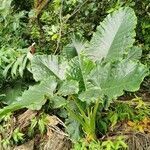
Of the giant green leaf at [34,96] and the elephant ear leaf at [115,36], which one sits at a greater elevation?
the giant green leaf at [34,96]

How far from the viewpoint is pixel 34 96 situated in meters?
2.74

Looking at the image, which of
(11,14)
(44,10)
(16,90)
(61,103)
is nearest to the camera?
(61,103)

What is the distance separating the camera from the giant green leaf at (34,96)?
2.64 meters

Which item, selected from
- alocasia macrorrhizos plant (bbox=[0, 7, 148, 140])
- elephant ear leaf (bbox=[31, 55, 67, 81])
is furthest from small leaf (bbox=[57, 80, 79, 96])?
elephant ear leaf (bbox=[31, 55, 67, 81])

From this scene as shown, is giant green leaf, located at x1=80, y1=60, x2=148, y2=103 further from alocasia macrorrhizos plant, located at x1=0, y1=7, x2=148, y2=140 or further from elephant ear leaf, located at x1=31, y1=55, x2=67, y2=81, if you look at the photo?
elephant ear leaf, located at x1=31, y1=55, x2=67, y2=81

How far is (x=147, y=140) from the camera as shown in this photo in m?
3.04

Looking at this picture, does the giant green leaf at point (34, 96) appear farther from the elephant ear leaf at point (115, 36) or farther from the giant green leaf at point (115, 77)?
the elephant ear leaf at point (115, 36)

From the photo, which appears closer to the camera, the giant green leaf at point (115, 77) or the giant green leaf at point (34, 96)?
the giant green leaf at point (115, 77)

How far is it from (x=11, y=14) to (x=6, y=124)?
5.19ft

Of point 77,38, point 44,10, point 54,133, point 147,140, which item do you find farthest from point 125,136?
point 44,10

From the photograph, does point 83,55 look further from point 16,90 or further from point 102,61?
point 16,90

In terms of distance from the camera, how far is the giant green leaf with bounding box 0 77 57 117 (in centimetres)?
264

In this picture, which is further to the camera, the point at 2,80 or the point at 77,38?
the point at 2,80

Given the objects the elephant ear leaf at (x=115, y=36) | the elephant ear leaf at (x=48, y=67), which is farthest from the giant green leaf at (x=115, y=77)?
the elephant ear leaf at (x=48, y=67)
